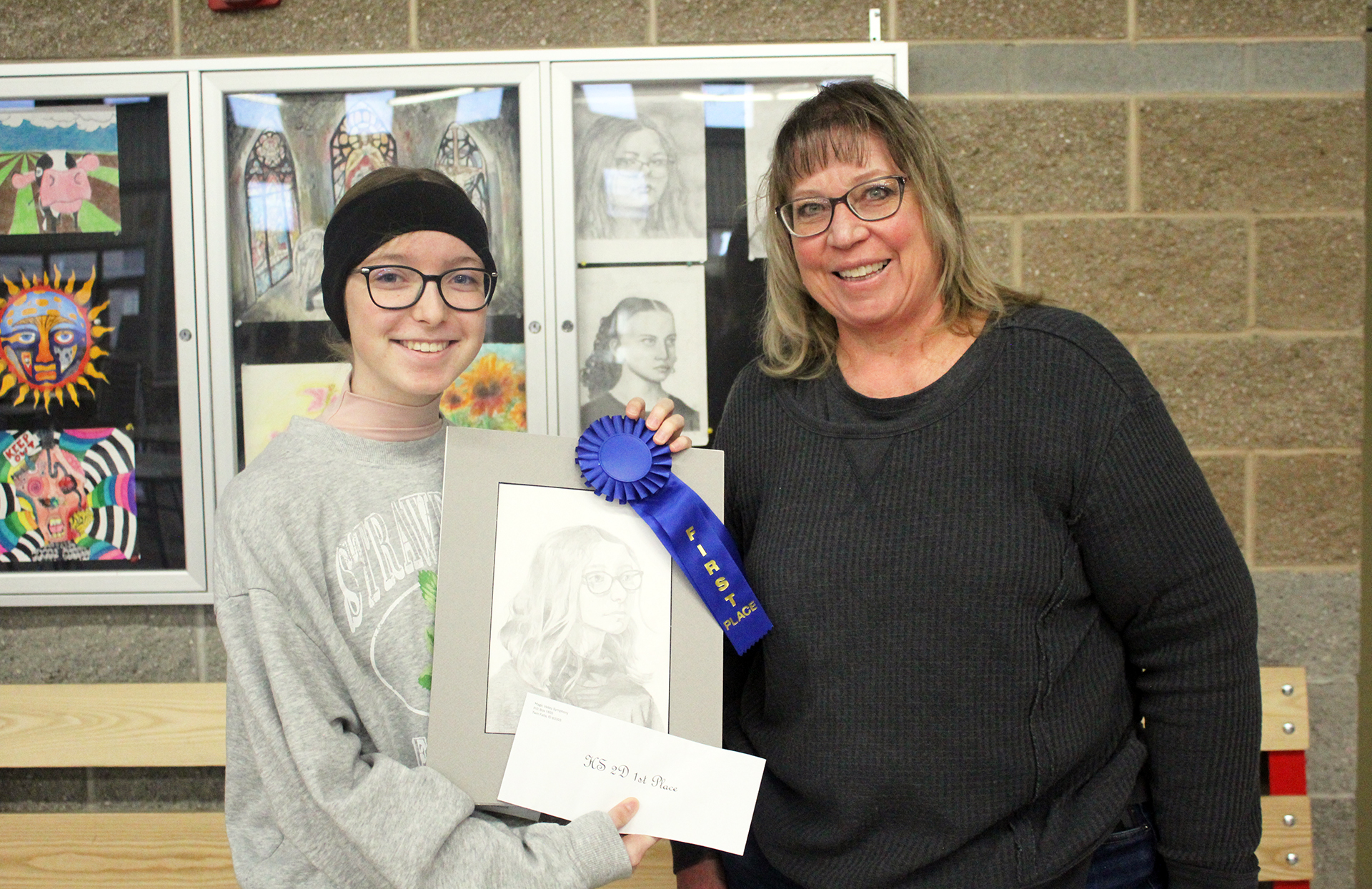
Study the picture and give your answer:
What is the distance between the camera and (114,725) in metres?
1.99

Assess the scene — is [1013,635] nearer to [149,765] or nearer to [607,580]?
[607,580]

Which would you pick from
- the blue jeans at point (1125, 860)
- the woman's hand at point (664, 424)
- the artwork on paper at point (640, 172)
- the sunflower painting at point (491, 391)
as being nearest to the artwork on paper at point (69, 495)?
the sunflower painting at point (491, 391)

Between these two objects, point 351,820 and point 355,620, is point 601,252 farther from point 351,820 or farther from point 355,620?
point 351,820

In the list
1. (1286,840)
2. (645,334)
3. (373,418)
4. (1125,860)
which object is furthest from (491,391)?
(1286,840)

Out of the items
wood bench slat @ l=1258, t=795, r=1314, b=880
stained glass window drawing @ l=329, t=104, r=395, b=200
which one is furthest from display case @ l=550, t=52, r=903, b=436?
wood bench slat @ l=1258, t=795, r=1314, b=880

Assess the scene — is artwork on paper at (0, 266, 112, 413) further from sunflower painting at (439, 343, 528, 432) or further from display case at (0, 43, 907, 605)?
sunflower painting at (439, 343, 528, 432)

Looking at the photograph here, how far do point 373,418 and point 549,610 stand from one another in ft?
1.08

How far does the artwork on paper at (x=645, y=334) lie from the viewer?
6.60 feet

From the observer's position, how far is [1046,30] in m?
2.00

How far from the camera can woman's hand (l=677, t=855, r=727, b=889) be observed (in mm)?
1267

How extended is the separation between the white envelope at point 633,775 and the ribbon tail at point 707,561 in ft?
0.48

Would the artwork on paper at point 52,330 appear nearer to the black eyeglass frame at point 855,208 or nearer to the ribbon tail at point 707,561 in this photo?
the ribbon tail at point 707,561

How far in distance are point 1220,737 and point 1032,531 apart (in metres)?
0.35

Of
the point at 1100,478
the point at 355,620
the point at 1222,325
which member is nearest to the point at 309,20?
the point at 355,620
